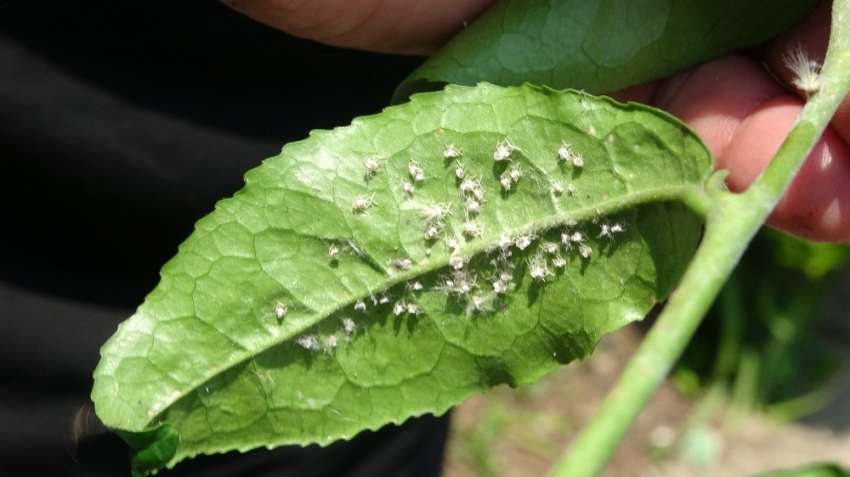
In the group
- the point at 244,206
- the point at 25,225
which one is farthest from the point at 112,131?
the point at 244,206

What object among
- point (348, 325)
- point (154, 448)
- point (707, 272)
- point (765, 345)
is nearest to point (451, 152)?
point (348, 325)

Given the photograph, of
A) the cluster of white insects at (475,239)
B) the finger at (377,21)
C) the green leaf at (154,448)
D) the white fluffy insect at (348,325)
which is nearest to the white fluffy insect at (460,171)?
the cluster of white insects at (475,239)

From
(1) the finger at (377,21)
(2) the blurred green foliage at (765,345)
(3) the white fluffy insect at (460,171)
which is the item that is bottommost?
(2) the blurred green foliage at (765,345)

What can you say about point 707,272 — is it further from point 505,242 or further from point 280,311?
point 280,311

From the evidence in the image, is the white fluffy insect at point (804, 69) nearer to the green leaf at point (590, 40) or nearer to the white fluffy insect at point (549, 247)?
the green leaf at point (590, 40)

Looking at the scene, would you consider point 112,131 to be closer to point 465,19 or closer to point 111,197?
point 111,197
